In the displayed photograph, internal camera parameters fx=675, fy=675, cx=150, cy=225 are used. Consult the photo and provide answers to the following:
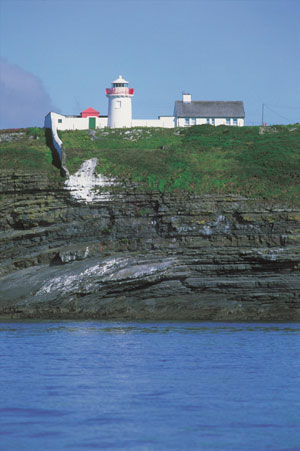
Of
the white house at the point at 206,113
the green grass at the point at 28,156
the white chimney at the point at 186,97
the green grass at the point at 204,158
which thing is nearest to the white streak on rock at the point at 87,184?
the green grass at the point at 204,158

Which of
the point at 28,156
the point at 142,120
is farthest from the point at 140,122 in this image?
the point at 28,156

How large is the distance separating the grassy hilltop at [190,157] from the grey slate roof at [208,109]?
8.88 m

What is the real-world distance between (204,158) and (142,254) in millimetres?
14646

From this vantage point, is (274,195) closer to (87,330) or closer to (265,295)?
(265,295)

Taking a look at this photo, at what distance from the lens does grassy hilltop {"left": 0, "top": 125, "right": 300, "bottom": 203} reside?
171ft

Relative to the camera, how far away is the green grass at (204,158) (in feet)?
170

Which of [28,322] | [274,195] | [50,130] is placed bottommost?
[28,322]

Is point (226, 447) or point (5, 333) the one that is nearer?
point (226, 447)

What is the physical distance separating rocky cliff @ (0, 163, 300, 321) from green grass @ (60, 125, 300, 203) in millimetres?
1876

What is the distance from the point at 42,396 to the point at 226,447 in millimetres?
6723

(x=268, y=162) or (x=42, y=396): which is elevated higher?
(x=268, y=162)

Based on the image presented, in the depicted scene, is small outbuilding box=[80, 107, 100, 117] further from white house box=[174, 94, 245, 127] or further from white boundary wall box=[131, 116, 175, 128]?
white house box=[174, 94, 245, 127]

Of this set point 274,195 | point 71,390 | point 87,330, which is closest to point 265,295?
point 274,195

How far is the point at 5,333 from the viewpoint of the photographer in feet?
115
